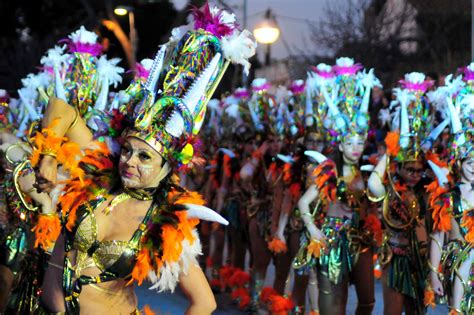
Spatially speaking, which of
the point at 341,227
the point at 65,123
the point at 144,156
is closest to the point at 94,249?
the point at 144,156

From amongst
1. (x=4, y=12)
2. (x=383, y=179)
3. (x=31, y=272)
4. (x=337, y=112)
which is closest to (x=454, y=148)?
(x=383, y=179)

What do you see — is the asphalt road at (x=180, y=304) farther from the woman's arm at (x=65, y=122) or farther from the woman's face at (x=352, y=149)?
the woman's arm at (x=65, y=122)

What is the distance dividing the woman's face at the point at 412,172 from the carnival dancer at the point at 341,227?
0.37m

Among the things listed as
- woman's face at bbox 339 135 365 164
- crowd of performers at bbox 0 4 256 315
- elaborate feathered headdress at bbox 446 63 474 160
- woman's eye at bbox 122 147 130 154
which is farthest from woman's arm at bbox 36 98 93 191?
elaborate feathered headdress at bbox 446 63 474 160

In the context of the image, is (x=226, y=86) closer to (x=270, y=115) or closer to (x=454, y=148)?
(x=270, y=115)

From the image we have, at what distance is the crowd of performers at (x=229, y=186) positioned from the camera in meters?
4.14

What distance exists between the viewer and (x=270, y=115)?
36.6 ft

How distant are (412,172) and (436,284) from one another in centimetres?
112

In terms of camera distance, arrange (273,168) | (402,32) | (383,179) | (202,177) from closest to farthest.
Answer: (383,179) < (273,168) < (202,177) < (402,32)

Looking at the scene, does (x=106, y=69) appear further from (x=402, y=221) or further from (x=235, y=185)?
(x=235, y=185)

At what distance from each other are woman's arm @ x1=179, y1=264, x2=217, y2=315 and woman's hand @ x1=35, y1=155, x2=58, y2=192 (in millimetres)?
2101

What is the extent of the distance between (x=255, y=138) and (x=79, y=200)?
22.9ft

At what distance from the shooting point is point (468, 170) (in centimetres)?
670

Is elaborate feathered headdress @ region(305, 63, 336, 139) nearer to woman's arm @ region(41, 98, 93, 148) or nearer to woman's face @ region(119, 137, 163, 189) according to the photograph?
woman's arm @ region(41, 98, 93, 148)
